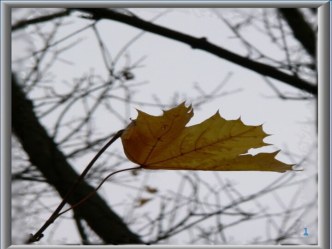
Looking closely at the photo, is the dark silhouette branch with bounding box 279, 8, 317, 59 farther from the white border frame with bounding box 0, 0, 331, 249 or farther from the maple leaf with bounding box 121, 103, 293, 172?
the maple leaf with bounding box 121, 103, 293, 172

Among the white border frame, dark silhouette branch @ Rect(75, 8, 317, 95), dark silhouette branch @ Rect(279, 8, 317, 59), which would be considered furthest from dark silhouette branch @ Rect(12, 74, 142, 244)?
dark silhouette branch @ Rect(279, 8, 317, 59)

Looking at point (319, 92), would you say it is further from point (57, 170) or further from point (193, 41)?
point (57, 170)

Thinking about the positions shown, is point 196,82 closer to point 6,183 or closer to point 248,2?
point 248,2

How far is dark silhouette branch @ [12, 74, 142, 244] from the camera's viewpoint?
2.15 ft

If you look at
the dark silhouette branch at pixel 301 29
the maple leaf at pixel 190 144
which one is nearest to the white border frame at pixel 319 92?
the dark silhouette branch at pixel 301 29

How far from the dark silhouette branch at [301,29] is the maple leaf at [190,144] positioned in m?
0.25

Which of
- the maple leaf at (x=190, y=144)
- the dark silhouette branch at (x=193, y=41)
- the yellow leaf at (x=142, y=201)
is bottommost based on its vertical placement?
the yellow leaf at (x=142, y=201)

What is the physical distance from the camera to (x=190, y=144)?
0.46 meters

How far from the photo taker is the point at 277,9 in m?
0.66

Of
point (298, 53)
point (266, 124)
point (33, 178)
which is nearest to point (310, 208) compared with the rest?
point (266, 124)

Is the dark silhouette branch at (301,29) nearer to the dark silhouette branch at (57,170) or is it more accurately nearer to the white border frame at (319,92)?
the white border frame at (319,92)

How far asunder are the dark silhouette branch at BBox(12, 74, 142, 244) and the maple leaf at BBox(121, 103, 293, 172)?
0.70 feet

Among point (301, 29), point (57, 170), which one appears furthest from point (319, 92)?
point (57, 170)

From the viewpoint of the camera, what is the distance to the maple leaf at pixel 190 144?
429 mm
